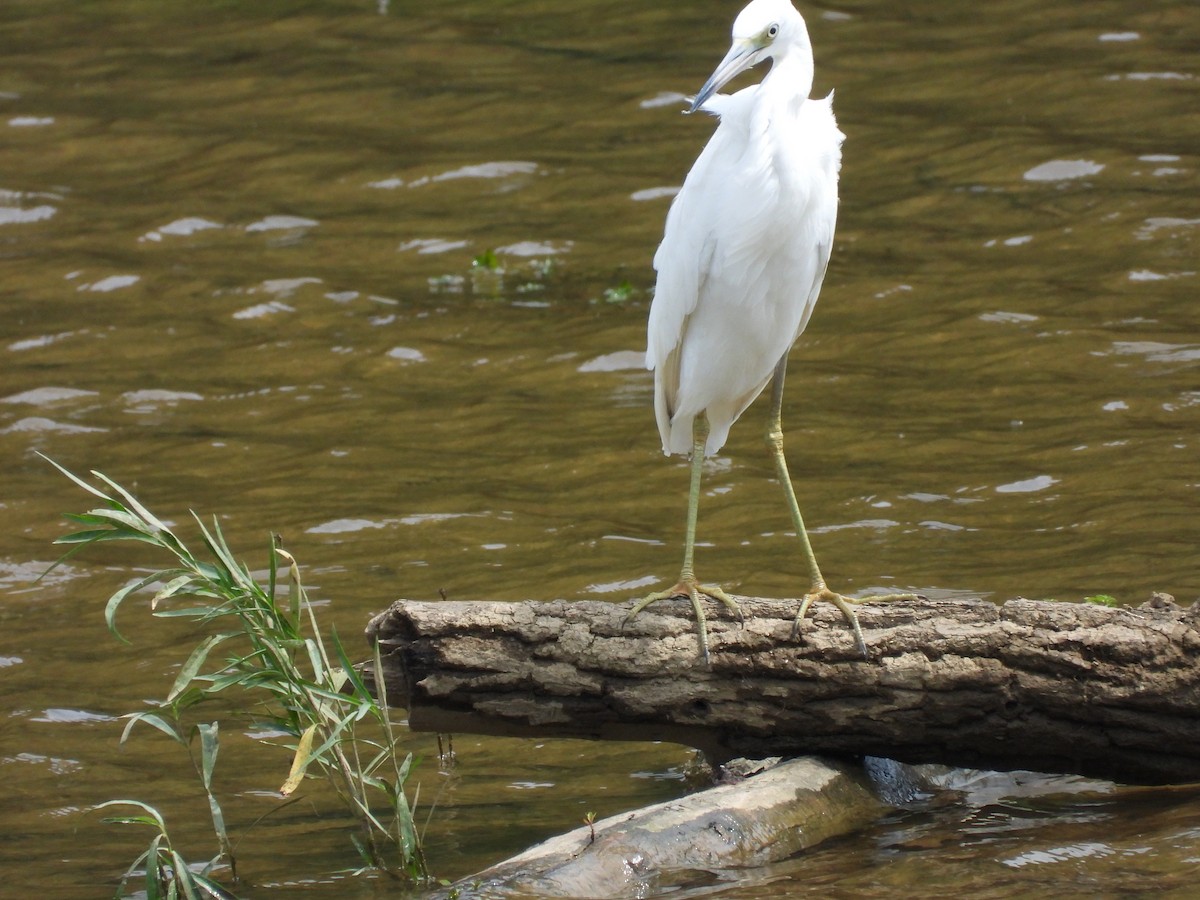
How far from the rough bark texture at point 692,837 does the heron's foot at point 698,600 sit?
0.40m

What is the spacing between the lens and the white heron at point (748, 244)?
476 cm

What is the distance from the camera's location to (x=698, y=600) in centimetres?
451

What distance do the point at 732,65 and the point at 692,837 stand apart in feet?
7.29

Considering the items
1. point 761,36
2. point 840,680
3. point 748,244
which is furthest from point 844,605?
point 761,36

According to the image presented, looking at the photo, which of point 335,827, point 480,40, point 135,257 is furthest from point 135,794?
point 480,40

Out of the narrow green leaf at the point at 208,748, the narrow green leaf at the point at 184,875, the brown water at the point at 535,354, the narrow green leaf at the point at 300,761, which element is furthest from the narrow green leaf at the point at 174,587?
the brown water at the point at 535,354

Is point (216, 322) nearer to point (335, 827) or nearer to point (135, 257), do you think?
point (135, 257)

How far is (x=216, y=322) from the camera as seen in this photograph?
939cm

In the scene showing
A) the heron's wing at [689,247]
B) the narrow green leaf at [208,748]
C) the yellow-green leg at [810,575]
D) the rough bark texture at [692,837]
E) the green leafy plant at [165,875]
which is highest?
the heron's wing at [689,247]

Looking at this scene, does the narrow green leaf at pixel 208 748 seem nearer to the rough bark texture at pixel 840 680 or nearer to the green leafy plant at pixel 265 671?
the green leafy plant at pixel 265 671

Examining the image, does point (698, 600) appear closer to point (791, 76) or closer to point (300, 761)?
point (300, 761)

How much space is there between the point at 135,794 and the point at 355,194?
6.46 metres

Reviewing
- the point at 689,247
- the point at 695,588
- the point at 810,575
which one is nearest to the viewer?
the point at 695,588

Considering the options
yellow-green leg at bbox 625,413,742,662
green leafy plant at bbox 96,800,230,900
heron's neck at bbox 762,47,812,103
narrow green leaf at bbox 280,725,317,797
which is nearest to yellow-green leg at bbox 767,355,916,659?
yellow-green leg at bbox 625,413,742,662
